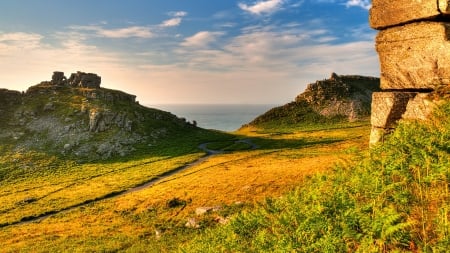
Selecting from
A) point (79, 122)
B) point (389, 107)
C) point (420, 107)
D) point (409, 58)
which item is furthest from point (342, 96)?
point (420, 107)

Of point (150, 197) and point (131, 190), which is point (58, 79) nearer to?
point (131, 190)

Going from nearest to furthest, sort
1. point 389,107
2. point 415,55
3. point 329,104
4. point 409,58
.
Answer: point 415,55 < point 409,58 < point 389,107 < point 329,104

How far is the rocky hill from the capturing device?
360ft

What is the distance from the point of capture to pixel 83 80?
154625mm

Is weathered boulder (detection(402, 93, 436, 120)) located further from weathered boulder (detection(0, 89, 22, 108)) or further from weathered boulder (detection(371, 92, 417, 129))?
weathered boulder (detection(0, 89, 22, 108))

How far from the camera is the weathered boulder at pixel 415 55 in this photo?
1645 centimetres

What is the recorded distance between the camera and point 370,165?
1348cm

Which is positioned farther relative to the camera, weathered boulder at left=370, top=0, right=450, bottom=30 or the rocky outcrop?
the rocky outcrop

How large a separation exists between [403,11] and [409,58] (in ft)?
7.68

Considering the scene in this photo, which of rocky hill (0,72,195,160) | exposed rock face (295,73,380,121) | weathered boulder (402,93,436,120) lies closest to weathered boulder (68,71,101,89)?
rocky hill (0,72,195,160)

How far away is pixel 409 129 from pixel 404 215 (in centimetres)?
461

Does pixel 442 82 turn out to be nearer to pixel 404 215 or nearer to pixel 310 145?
pixel 404 215

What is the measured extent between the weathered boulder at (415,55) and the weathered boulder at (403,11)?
33 centimetres

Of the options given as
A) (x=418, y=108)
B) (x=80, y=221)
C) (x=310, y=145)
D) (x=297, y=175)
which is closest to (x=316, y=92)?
(x=310, y=145)
